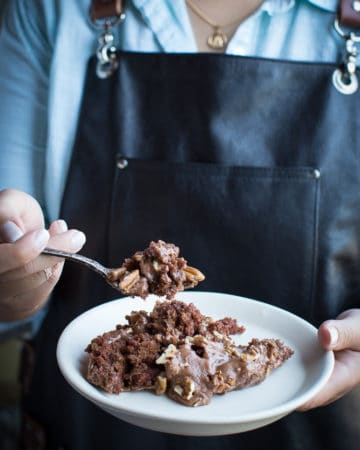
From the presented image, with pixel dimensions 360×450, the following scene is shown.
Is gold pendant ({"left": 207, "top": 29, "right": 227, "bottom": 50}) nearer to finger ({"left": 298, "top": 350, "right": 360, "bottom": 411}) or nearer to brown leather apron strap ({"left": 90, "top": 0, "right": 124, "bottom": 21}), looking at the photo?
brown leather apron strap ({"left": 90, "top": 0, "right": 124, "bottom": 21})

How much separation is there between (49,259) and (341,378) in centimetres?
60

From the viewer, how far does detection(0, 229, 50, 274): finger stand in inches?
33.3

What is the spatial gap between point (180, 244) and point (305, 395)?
0.52 m

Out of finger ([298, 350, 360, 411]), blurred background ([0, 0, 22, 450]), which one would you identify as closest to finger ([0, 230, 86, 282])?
finger ([298, 350, 360, 411])

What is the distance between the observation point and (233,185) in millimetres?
1236

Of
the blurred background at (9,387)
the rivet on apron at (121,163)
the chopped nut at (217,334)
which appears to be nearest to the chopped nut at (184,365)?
the chopped nut at (217,334)

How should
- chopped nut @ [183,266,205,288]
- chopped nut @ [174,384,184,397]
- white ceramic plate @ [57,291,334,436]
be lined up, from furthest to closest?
1. chopped nut @ [183,266,205,288]
2. chopped nut @ [174,384,184,397]
3. white ceramic plate @ [57,291,334,436]

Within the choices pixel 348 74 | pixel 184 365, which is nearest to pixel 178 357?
pixel 184 365

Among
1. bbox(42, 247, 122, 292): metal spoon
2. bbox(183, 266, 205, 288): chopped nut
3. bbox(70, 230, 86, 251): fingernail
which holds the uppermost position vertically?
bbox(70, 230, 86, 251): fingernail

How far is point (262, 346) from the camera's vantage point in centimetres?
100

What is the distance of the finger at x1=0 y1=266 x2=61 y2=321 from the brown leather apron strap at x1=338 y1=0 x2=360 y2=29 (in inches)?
34.3

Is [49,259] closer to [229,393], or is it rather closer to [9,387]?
[229,393]

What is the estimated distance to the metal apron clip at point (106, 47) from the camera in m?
Result: 1.30

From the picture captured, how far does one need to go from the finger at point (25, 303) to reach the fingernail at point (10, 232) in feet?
0.52
